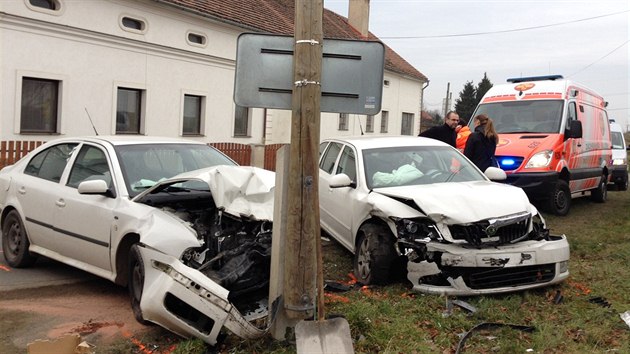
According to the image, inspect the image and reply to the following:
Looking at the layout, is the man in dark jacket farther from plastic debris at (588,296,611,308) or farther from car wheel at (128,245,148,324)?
car wheel at (128,245,148,324)

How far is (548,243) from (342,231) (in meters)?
2.26

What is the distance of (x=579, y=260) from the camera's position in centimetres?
678

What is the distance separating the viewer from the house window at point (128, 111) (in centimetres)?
1611

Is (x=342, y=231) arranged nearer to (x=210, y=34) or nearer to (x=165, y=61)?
(x=165, y=61)

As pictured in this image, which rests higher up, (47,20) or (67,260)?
(47,20)

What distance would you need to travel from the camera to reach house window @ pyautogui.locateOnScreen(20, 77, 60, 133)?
44.7ft

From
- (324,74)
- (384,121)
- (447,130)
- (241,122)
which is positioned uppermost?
(384,121)

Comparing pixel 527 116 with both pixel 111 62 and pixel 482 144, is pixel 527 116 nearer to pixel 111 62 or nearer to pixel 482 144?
pixel 482 144

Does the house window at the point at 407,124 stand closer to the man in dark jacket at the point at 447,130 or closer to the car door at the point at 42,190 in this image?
the man in dark jacket at the point at 447,130

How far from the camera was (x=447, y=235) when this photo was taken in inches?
199

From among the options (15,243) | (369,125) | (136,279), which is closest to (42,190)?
(15,243)

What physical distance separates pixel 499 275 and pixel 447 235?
1.93 ft

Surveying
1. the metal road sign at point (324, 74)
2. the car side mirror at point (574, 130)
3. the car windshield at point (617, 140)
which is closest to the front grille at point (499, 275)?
the metal road sign at point (324, 74)

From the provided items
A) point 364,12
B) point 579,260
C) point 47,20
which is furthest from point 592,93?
point 364,12
